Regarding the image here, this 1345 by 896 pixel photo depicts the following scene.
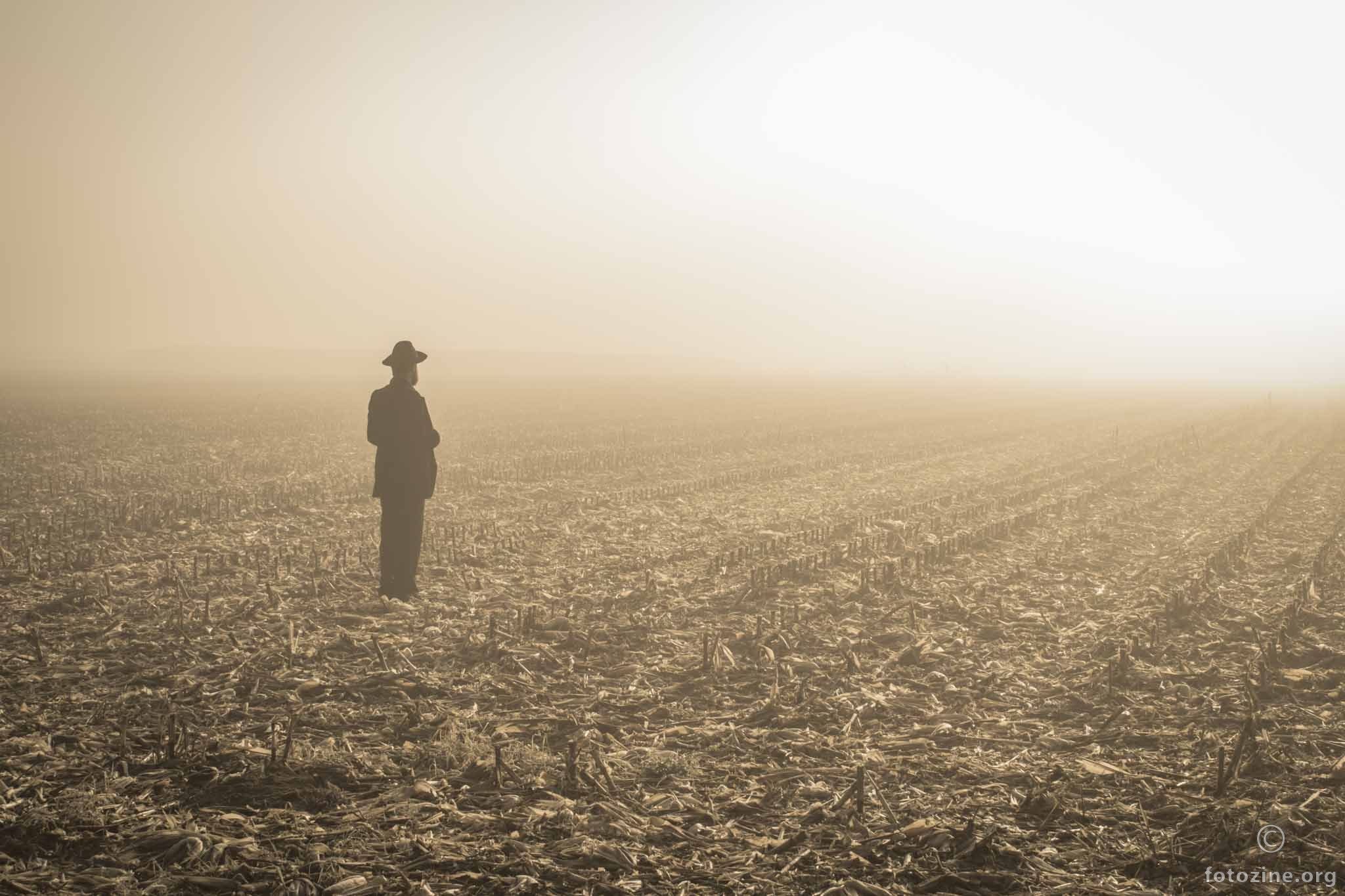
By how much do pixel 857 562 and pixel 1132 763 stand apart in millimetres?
6756

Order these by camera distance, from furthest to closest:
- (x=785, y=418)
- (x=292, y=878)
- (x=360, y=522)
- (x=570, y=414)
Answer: (x=570, y=414), (x=785, y=418), (x=360, y=522), (x=292, y=878)

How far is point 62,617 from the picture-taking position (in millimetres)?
9672

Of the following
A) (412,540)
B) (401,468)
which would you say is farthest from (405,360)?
(412,540)

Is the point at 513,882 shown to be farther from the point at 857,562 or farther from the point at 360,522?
the point at 360,522

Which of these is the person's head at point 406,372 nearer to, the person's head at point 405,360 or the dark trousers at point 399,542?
the person's head at point 405,360

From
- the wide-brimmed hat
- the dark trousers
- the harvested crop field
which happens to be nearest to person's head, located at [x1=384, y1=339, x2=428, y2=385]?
the wide-brimmed hat

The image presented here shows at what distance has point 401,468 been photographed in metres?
10.5

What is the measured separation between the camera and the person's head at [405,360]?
10273 millimetres

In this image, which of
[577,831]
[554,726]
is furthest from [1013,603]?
[577,831]

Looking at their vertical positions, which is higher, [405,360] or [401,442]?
[405,360]

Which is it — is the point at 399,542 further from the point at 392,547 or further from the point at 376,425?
the point at 376,425

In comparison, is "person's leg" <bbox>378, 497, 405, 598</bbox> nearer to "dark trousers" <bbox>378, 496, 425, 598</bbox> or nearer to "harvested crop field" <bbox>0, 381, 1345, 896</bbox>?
"dark trousers" <bbox>378, 496, 425, 598</bbox>

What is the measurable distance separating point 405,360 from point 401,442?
3.38ft

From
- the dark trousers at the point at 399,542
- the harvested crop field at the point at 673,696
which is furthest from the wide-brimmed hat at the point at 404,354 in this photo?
the harvested crop field at the point at 673,696
